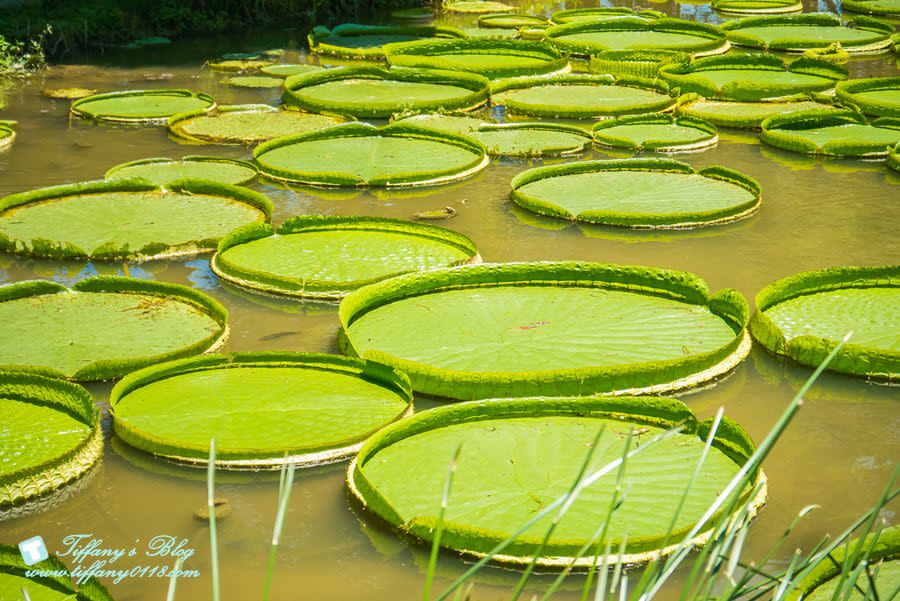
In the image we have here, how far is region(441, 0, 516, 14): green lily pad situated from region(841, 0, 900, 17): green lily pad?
11.9 feet

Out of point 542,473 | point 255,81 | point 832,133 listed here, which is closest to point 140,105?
point 255,81

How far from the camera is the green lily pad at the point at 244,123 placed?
252 inches

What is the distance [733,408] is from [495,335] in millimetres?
793

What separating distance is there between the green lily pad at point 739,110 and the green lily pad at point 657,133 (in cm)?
18

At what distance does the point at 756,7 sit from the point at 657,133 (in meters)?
5.70

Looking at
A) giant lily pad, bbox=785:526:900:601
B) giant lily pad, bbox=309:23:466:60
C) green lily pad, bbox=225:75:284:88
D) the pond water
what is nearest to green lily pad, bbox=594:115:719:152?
the pond water

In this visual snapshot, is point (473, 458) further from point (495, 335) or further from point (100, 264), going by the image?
point (100, 264)

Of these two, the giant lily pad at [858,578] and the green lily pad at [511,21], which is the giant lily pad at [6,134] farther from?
the giant lily pad at [858,578]

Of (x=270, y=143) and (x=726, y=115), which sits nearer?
(x=270, y=143)

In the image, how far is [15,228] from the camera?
15.6ft

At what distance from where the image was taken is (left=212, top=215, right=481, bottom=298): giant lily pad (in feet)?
13.5

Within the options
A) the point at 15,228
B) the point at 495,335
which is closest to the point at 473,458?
the point at 495,335

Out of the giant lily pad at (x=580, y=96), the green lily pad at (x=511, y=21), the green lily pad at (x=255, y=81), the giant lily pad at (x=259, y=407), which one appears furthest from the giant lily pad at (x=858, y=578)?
the green lily pad at (x=511, y=21)

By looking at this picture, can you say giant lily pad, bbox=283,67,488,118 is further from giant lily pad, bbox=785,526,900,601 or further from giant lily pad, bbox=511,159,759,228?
giant lily pad, bbox=785,526,900,601
